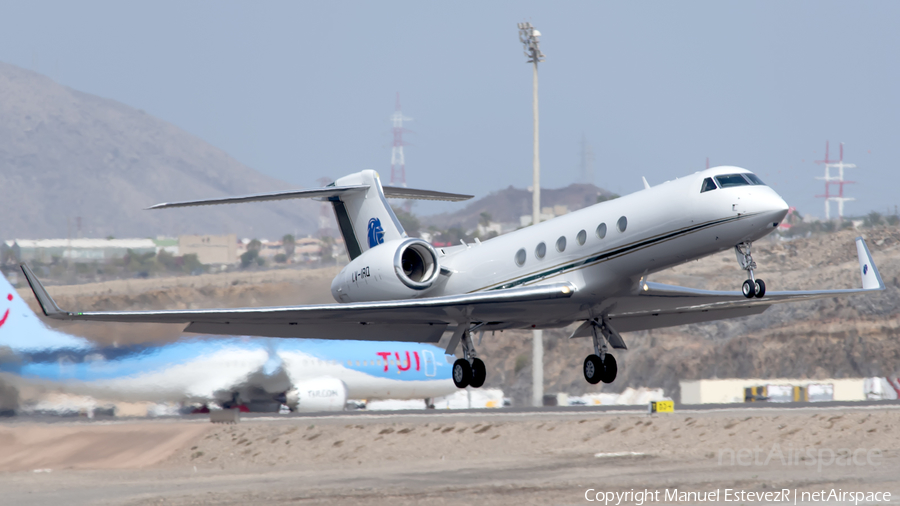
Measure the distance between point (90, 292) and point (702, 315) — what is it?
8620 centimetres

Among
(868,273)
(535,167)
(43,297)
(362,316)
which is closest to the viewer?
(43,297)

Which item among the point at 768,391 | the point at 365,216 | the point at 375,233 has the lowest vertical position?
the point at 768,391

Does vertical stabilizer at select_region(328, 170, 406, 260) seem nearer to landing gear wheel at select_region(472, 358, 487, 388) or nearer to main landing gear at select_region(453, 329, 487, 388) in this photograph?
main landing gear at select_region(453, 329, 487, 388)

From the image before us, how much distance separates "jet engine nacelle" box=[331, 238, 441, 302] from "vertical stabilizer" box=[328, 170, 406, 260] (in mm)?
1967

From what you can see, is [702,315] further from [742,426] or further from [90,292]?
[90,292]

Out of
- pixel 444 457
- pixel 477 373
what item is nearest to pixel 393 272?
pixel 477 373

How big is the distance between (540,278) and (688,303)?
4.22 meters

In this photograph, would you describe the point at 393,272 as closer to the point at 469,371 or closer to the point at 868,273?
the point at 469,371

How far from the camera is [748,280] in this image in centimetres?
1966

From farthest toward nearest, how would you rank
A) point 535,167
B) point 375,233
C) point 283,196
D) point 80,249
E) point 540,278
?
point 80,249, point 535,167, point 375,233, point 283,196, point 540,278

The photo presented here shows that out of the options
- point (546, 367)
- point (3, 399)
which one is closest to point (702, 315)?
point (3, 399)

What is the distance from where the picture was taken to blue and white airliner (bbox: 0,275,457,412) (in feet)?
144

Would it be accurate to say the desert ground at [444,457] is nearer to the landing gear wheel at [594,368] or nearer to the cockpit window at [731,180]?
the landing gear wheel at [594,368]

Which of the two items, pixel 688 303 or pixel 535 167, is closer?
pixel 688 303
